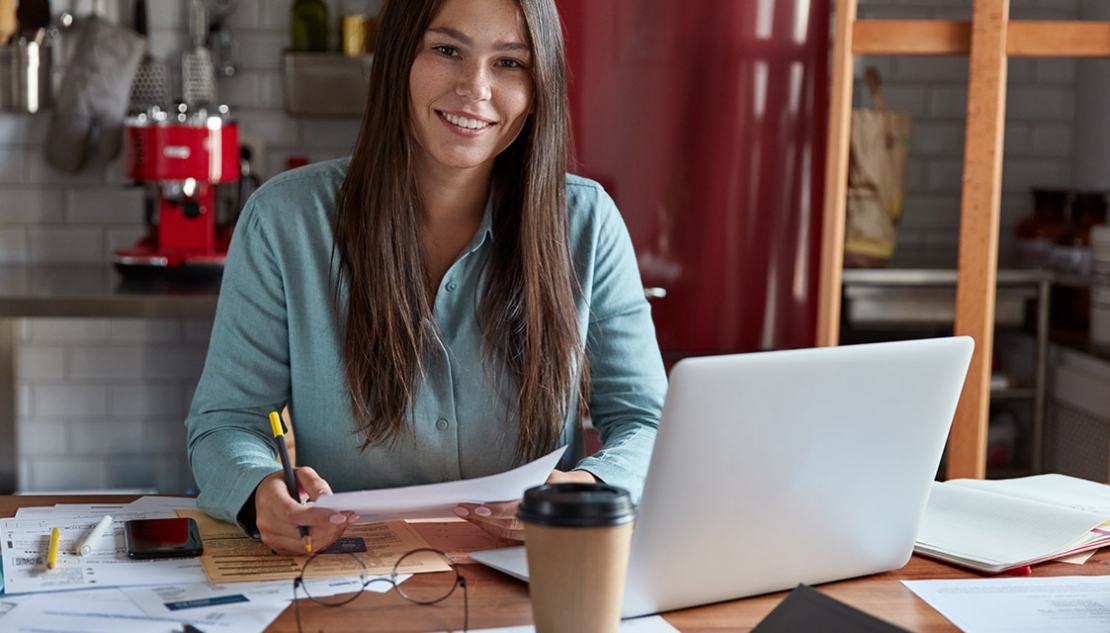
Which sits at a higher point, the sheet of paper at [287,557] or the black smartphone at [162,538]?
the black smartphone at [162,538]

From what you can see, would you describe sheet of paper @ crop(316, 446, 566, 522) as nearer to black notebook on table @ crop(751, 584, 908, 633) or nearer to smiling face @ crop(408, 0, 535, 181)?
black notebook on table @ crop(751, 584, 908, 633)

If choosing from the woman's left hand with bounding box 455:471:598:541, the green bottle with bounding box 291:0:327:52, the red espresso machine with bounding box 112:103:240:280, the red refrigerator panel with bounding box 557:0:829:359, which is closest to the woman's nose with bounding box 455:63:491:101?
the woman's left hand with bounding box 455:471:598:541

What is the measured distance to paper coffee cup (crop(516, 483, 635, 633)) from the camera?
945 mm

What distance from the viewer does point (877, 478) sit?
117 cm

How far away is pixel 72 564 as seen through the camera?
3.92ft

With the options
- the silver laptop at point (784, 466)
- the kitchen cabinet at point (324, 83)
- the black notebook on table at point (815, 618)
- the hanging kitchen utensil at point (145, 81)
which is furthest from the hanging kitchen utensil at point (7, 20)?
the black notebook on table at point (815, 618)

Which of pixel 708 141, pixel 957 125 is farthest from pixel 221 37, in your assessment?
pixel 957 125

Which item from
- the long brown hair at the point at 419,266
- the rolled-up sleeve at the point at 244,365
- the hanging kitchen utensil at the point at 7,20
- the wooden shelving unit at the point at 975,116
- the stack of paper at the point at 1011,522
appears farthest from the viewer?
the hanging kitchen utensil at the point at 7,20

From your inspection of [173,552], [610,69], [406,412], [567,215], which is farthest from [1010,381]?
[173,552]

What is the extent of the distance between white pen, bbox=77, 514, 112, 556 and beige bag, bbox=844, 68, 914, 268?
219 centimetres

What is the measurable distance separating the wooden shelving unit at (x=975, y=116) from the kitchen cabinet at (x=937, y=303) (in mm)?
385

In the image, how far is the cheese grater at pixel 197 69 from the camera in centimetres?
327

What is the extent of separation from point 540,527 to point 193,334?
273 cm

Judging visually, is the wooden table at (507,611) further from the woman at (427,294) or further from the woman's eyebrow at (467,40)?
the woman's eyebrow at (467,40)
